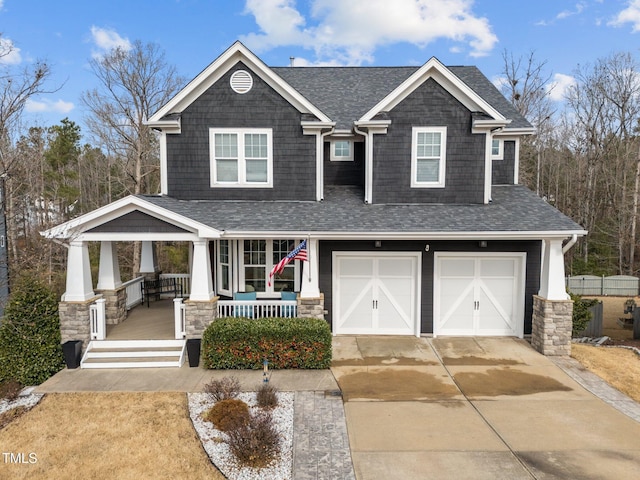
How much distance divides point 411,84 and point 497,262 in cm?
573

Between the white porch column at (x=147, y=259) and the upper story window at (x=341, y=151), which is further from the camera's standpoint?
the white porch column at (x=147, y=259)

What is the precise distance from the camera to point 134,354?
9188 mm

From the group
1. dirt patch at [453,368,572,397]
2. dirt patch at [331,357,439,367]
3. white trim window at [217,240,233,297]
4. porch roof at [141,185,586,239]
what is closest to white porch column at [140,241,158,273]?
porch roof at [141,185,586,239]

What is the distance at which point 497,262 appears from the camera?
10.8 metres

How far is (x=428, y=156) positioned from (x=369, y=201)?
7.30 ft

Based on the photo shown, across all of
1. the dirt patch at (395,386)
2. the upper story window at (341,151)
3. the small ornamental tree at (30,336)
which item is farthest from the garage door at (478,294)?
the small ornamental tree at (30,336)

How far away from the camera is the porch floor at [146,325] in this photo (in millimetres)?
9789

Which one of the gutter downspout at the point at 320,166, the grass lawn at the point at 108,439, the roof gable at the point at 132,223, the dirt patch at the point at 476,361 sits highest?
the gutter downspout at the point at 320,166

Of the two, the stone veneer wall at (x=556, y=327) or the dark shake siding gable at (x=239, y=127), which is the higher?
the dark shake siding gable at (x=239, y=127)

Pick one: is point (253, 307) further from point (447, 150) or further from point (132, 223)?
point (447, 150)

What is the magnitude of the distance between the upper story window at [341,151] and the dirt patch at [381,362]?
6700 millimetres

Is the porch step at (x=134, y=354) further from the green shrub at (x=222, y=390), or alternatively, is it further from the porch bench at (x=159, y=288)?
the porch bench at (x=159, y=288)

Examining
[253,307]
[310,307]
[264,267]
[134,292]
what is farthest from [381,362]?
[134,292]

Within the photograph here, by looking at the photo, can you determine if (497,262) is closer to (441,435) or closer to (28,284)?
(441,435)
